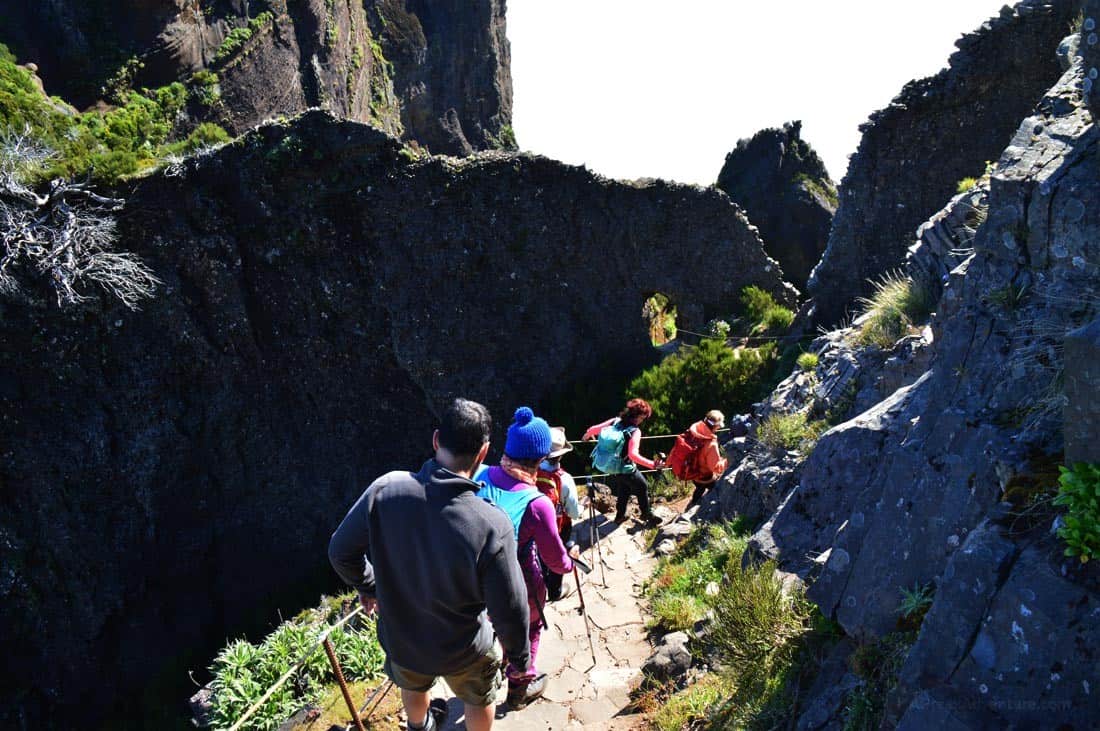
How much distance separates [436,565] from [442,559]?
39mm

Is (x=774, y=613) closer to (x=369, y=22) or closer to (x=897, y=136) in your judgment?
(x=897, y=136)

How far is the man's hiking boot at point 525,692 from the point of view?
438cm

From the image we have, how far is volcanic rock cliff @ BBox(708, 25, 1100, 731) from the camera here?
2535 millimetres

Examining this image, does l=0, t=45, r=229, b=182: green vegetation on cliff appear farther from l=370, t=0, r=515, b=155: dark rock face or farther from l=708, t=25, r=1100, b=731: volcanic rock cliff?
l=370, t=0, r=515, b=155: dark rock face

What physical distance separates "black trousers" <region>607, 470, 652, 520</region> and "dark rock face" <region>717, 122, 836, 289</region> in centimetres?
1489

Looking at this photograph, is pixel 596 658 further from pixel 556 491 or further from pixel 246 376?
pixel 246 376

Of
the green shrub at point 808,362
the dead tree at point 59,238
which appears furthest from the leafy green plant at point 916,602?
the dead tree at point 59,238

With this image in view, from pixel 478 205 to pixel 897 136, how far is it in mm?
6359

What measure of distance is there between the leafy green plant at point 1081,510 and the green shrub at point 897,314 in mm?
4385

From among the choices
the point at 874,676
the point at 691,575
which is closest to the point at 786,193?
the point at 691,575

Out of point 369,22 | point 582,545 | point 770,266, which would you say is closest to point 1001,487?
point 582,545

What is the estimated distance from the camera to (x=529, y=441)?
4.11 m

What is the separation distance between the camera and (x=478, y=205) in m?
12.4

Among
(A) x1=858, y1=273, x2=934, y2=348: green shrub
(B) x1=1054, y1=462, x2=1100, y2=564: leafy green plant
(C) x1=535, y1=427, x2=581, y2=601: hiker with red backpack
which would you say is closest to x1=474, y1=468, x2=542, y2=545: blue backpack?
(C) x1=535, y1=427, x2=581, y2=601: hiker with red backpack
